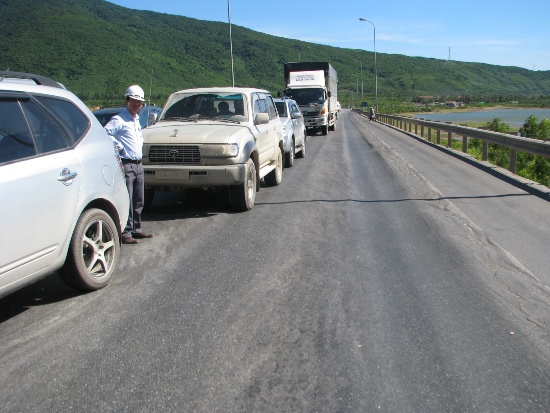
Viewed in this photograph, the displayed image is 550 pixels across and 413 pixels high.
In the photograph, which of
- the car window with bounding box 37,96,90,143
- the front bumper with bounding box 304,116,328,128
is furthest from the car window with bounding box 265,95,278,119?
the front bumper with bounding box 304,116,328,128

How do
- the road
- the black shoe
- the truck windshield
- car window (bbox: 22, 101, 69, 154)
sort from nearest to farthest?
the road, car window (bbox: 22, 101, 69, 154), the black shoe, the truck windshield

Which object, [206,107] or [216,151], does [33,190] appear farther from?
[206,107]

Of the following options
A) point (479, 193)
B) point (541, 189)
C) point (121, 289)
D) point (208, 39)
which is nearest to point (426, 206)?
point (479, 193)

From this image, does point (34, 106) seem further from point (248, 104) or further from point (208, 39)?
point (208, 39)

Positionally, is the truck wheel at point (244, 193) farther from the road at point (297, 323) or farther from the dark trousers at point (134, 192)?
the dark trousers at point (134, 192)

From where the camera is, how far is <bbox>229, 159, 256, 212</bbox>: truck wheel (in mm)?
8746

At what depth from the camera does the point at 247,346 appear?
4.09 m

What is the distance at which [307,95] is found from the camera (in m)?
30.6

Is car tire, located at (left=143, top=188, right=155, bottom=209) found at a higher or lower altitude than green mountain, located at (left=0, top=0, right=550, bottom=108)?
lower

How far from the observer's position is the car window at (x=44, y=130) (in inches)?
180

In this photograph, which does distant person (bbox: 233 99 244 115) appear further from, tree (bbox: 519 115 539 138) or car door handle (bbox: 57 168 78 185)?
tree (bbox: 519 115 539 138)

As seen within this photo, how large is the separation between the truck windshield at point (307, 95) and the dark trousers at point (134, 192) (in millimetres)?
23704

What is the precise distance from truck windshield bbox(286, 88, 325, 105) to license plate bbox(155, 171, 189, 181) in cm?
2233

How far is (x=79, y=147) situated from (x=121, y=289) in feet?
4.20
